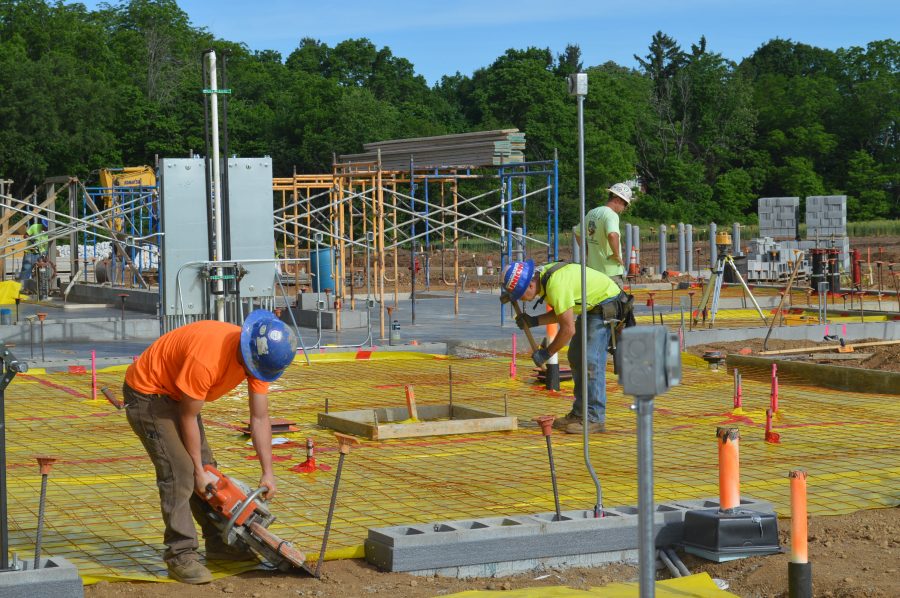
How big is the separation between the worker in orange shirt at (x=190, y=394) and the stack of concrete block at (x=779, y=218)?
1055 inches

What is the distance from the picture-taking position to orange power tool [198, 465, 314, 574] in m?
5.35

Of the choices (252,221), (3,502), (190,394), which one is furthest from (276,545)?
(252,221)

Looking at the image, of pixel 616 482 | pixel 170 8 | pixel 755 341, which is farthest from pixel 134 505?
pixel 170 8

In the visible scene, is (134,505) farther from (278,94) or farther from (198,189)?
(278,94)

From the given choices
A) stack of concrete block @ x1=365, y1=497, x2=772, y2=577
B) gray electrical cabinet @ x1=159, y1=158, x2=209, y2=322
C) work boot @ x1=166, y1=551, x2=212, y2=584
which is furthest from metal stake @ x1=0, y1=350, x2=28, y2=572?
gray electrical cabinet @ x1=159, y1=158, x2=209, y2=322

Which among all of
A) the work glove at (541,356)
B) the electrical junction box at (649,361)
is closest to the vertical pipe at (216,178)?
the work glove at (541,356)

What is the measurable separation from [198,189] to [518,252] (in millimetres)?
8594

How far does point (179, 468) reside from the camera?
539cm

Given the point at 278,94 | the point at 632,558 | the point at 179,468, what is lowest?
the point at 632,558

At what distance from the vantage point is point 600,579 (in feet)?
18.6

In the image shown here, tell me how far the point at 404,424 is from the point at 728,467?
3708 mm

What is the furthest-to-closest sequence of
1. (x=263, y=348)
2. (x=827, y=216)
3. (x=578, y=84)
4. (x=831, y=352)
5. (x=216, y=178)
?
1. (x=827, y=216)
2. (x=831, y=352)
3. (x=216, y=178)
4. (x=578, y=84)
5. (x=263, y=348)

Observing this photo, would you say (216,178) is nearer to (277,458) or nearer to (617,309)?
(277,458)

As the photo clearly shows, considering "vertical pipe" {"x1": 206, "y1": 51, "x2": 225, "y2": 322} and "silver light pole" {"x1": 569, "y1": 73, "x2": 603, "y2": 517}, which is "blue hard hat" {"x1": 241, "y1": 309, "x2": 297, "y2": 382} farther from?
"vertical pipe" {"x1": 206, "y1": 51, "x2": 225, "y2": 322}
